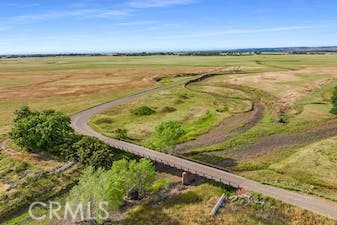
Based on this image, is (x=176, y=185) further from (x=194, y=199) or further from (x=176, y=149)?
(x=176, y=149)

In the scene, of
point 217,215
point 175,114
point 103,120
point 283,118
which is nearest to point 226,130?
point 283,118

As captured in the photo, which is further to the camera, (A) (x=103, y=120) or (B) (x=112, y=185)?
(A) (x=103, y=120)

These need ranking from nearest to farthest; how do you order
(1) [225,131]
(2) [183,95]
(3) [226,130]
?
(1) [225,131] < (3) [226,130] < (2) [183,95]

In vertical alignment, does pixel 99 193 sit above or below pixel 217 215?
above

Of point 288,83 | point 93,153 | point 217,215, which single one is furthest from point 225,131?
point 288,83

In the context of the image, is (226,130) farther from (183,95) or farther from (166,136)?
(183,95)

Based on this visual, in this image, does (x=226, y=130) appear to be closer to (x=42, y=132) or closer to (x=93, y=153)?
(x=93, y=153)

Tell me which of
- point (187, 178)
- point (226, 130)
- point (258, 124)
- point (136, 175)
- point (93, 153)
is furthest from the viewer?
point (258, 124)

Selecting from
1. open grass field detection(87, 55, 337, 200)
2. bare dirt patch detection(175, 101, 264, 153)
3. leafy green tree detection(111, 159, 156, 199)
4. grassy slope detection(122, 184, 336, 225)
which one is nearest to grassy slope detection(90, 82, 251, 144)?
open grass field detection(87, 55, 337, 200)

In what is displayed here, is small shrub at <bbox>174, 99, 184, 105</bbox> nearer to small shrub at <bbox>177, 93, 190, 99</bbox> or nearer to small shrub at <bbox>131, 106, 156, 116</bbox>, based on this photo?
small shrub at <bbox>177, 93, 190, 99</bbox>

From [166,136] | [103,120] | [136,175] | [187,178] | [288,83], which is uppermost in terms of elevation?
[166,136]
